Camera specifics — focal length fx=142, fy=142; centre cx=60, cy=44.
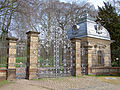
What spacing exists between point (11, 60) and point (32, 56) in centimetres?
127

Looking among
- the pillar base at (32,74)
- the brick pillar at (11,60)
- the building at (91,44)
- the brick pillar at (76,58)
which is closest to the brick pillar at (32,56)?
the pillar base at (32,74)

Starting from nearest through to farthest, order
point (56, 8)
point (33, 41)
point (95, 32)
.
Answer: point (33, 41) < point (95, 32) < point (56, 8)

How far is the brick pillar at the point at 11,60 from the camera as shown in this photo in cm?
843

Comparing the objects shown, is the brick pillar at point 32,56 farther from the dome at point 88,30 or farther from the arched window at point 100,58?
the arched window at point 100,58

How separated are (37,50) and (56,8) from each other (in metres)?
15.7

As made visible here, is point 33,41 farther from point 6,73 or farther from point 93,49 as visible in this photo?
point 93,49

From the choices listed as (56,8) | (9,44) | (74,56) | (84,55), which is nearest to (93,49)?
(84,55)

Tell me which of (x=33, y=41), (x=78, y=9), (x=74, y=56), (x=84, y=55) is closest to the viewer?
(x=33, y=41)

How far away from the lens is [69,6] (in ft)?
81.5

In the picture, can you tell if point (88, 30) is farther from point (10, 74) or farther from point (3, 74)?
point (3, 74)

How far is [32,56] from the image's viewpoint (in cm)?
892

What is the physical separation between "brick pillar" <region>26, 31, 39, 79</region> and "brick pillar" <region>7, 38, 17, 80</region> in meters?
0.86

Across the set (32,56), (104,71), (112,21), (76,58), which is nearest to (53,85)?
(32,56)

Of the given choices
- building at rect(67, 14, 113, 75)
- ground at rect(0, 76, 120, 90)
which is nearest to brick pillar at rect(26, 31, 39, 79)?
ground at rect(0, 76, 120, 90)
